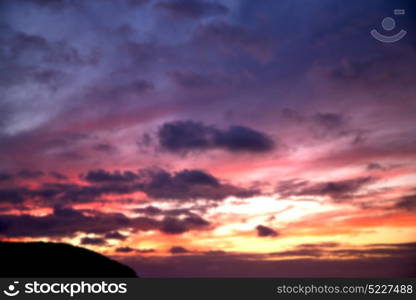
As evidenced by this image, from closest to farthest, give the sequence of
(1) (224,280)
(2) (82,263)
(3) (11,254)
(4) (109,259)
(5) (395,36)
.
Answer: (1) (224,280)
(5) (395,36)
(3) (11,254)
(2) (82,263)
(4) (109,259)

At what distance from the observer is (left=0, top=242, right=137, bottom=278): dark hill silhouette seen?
33.7m

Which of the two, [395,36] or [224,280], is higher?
[395,36]

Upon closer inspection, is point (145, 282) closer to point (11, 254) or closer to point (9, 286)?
point (9, 286)

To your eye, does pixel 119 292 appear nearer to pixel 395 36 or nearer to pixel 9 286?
pixel 9 286

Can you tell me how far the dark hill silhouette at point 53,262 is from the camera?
33.7m

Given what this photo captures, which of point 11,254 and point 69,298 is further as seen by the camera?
point 11,254

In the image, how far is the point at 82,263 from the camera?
126ft

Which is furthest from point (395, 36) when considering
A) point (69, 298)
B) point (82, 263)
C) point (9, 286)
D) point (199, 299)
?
point (82, 263)

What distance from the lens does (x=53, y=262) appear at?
119ft

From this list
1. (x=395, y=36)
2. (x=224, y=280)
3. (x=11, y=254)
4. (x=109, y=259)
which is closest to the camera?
(x=224, y=280)

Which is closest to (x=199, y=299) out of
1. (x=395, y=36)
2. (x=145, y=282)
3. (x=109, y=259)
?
(x=145, y=282)

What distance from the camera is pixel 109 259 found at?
138ft

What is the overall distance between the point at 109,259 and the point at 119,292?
88.3ft

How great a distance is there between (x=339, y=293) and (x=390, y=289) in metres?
2.23
